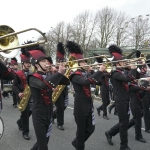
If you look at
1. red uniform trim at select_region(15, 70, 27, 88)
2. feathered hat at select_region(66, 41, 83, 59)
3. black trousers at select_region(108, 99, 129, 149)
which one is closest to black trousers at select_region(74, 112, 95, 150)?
black trousers at select_region(108, 99, 129, 149)

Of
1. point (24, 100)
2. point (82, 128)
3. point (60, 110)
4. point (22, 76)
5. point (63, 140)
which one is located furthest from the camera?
point (60, 110)

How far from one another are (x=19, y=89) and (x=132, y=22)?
79.9 ft

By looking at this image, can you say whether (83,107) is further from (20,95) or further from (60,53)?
(60,53)

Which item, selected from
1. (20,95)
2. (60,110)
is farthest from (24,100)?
(60,110)

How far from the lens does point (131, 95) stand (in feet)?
19.0

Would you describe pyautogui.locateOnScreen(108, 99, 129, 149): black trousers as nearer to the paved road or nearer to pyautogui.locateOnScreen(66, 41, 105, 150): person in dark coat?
the paved road

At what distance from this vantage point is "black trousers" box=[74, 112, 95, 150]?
437cm

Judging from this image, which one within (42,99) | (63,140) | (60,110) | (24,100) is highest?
(42,99)

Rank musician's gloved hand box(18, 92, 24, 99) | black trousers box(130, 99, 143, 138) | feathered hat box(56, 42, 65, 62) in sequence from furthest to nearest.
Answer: feathered hat box(56, 42, 65, 62) → musician's gloved hand box(18, 92, 24, 99) → black trousers box(130, 99, 143, 138)

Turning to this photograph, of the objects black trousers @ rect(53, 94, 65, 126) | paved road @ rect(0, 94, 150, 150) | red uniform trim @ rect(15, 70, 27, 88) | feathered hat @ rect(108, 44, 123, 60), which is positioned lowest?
paved road @ rect(0, 94, 150, 150)

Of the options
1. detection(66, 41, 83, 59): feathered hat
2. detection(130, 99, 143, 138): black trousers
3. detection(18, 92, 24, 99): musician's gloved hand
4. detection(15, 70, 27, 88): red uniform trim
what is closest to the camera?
detection(66, 41, 83, 59): feathered hat

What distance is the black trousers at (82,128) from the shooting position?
4368mm

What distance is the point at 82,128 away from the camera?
14.3 ft

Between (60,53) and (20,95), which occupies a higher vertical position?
(60,53)
